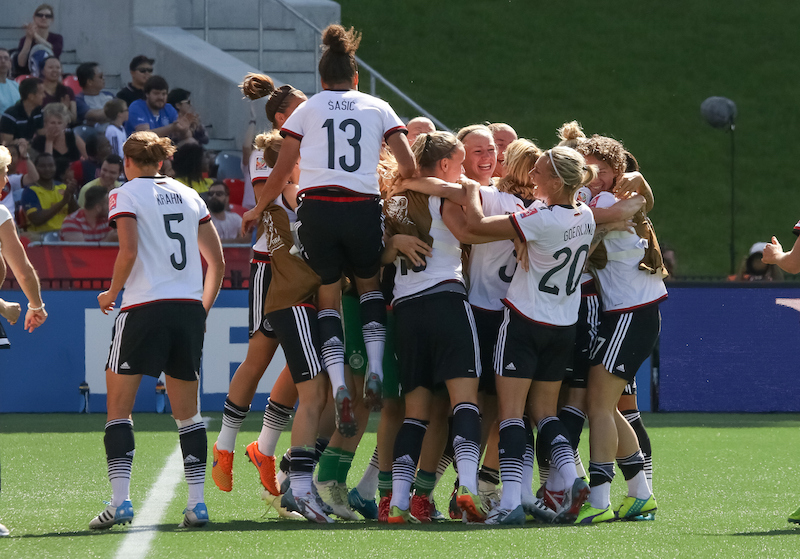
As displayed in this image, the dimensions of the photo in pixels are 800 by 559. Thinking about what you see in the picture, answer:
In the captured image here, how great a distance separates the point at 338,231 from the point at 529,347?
1076 millimetres

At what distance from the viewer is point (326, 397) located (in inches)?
221

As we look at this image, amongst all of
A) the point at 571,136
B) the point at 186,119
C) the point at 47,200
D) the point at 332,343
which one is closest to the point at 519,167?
the point at 571,136

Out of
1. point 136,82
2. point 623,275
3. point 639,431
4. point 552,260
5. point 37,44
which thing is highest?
point 37,44

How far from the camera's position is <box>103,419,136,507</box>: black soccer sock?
5125mm

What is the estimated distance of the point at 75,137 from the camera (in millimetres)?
12992

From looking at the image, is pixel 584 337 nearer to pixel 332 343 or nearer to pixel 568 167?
pixel 568 167

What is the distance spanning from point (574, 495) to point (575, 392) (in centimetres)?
71

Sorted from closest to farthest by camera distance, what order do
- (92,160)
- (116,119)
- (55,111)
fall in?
(92,160)
(55,111)
(116,119)

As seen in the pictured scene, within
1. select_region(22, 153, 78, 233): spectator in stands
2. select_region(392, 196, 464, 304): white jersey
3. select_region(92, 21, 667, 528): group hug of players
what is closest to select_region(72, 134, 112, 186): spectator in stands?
select_region(22, 153, 78, 233): spectator in stands

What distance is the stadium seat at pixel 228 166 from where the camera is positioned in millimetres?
13680

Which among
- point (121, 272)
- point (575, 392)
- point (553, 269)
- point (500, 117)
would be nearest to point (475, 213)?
point (553, 269)

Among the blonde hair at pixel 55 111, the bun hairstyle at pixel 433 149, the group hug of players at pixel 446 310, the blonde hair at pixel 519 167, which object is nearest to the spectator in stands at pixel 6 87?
the blonde hair at pixel 55 111

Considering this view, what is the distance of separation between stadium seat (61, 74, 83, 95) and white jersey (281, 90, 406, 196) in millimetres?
9567

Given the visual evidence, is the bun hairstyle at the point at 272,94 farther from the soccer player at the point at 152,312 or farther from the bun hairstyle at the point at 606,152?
the bun hairstyle at the point at 606,152
